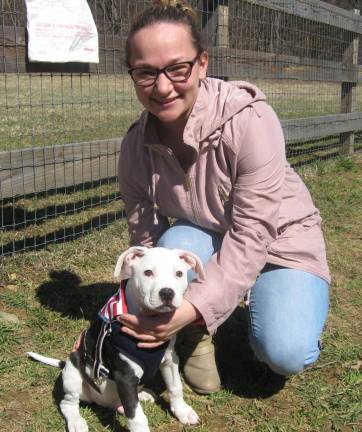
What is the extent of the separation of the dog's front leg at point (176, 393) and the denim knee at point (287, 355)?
1.36 ft

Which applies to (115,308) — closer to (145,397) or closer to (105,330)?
(105,330)

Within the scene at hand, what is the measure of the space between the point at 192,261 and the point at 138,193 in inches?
27.4

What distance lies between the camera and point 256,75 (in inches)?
225

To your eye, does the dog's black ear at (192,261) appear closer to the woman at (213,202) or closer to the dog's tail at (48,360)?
the woman at (213,202)

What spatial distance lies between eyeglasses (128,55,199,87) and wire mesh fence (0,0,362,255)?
554mm

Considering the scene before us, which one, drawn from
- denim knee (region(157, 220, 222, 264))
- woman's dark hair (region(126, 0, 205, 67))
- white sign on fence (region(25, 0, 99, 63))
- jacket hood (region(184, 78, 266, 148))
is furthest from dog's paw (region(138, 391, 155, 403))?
white sign on fence (region(25, 0, 99, 63))

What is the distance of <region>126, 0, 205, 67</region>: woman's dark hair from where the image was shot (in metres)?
2.27

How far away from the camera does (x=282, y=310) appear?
2613mm

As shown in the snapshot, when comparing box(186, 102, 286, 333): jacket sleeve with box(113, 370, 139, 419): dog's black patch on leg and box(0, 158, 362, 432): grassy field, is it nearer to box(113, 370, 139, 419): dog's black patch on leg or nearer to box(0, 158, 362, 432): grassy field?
box(113, 370, 139, 419): dog's black patch on leg

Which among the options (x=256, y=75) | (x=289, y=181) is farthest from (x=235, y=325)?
(x=256, y=75)

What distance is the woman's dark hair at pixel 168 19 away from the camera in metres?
2.27

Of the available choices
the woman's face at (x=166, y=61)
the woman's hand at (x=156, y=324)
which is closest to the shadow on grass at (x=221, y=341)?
the woman's hand at (x=156, y=324)

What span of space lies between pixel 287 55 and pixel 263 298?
4324mm

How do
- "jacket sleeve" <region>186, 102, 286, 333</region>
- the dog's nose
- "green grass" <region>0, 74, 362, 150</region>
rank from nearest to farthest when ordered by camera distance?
the dog's nose, "jacket sleeve" <region>186, 102, 286, 333</region>, "green grass" <region>0, 74, 362, 150</region>
